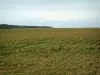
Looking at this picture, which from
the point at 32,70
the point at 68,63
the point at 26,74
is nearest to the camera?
the point at 26,74

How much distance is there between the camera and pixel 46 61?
11.3 m

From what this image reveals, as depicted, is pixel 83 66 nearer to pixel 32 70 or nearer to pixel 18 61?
pixel 32 70

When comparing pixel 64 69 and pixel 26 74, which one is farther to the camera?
pixel 64 69

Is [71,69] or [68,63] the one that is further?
[68,63]

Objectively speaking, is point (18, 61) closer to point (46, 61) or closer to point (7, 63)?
point (7, 63)

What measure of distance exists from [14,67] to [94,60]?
544cm

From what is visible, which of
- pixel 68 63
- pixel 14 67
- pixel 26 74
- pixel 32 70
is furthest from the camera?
pixel 68 63

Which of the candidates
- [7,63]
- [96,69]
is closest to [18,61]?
[7,63]

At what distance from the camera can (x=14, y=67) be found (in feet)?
32.7

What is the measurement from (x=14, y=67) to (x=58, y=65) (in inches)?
106

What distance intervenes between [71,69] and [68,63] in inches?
50.5

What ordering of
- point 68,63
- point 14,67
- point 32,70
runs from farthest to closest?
1. point 68,63
2. point 14,67
3. point 32,70

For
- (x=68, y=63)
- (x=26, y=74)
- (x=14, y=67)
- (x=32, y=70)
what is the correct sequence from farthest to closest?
(x=68, y=63) < (x=14, y=67) < (x=32, y=70) < (x=26, y=74)

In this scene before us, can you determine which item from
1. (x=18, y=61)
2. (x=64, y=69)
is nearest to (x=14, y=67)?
(x=18, y=61)
